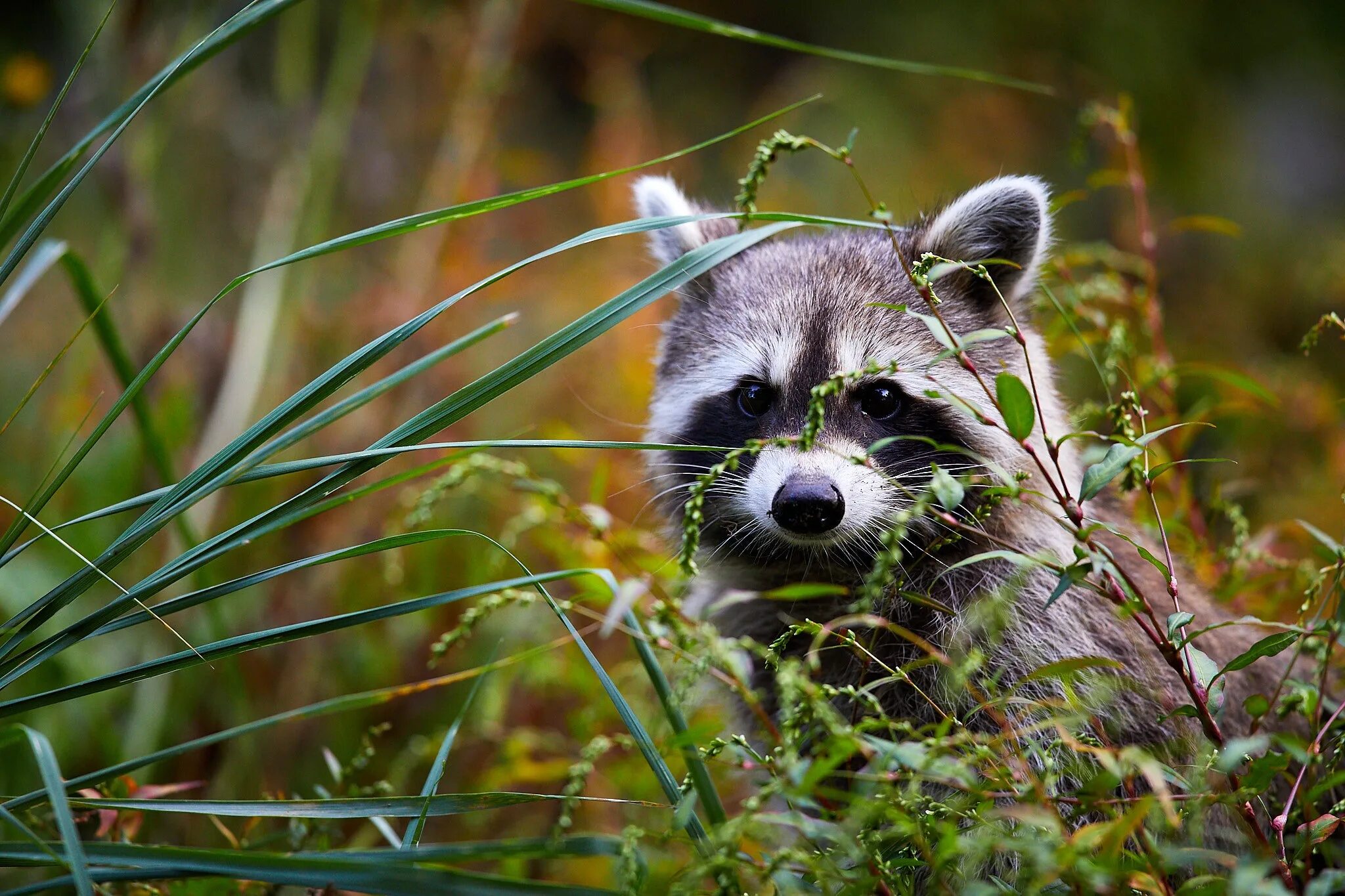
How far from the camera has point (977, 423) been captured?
282cm

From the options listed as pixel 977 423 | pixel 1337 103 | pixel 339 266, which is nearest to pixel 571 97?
pixel 339 266

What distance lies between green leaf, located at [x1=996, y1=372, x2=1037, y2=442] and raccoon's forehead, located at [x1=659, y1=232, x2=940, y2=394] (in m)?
0.95

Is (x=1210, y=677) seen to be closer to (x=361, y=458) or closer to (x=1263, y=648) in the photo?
(x=1263, y=648)

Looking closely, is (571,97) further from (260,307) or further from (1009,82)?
(1009,82)

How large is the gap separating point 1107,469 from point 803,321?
130 centimetres

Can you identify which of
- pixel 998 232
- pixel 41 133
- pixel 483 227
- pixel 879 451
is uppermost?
pixel 483 227

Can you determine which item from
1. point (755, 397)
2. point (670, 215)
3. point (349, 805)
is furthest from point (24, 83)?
point (349, 805)

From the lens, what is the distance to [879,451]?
2.62 m

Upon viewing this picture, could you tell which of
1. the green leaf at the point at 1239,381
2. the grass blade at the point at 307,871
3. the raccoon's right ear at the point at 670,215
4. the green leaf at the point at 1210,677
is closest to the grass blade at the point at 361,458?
the grass blade at the point at 307,871

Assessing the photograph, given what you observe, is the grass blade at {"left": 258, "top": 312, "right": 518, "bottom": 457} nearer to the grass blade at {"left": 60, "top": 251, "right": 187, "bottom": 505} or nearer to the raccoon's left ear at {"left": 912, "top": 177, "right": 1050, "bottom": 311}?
the grass blade at {"left": 60, "top": 251, "right": 187, "bottom": 505}

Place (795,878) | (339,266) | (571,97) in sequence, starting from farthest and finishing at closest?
1. (571,97)
2. (339,266)
3. (795,878)

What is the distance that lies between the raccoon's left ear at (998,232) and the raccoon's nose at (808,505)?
0.81 meters

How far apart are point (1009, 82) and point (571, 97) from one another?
10.1 m

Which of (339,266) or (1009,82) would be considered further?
(339,266)
